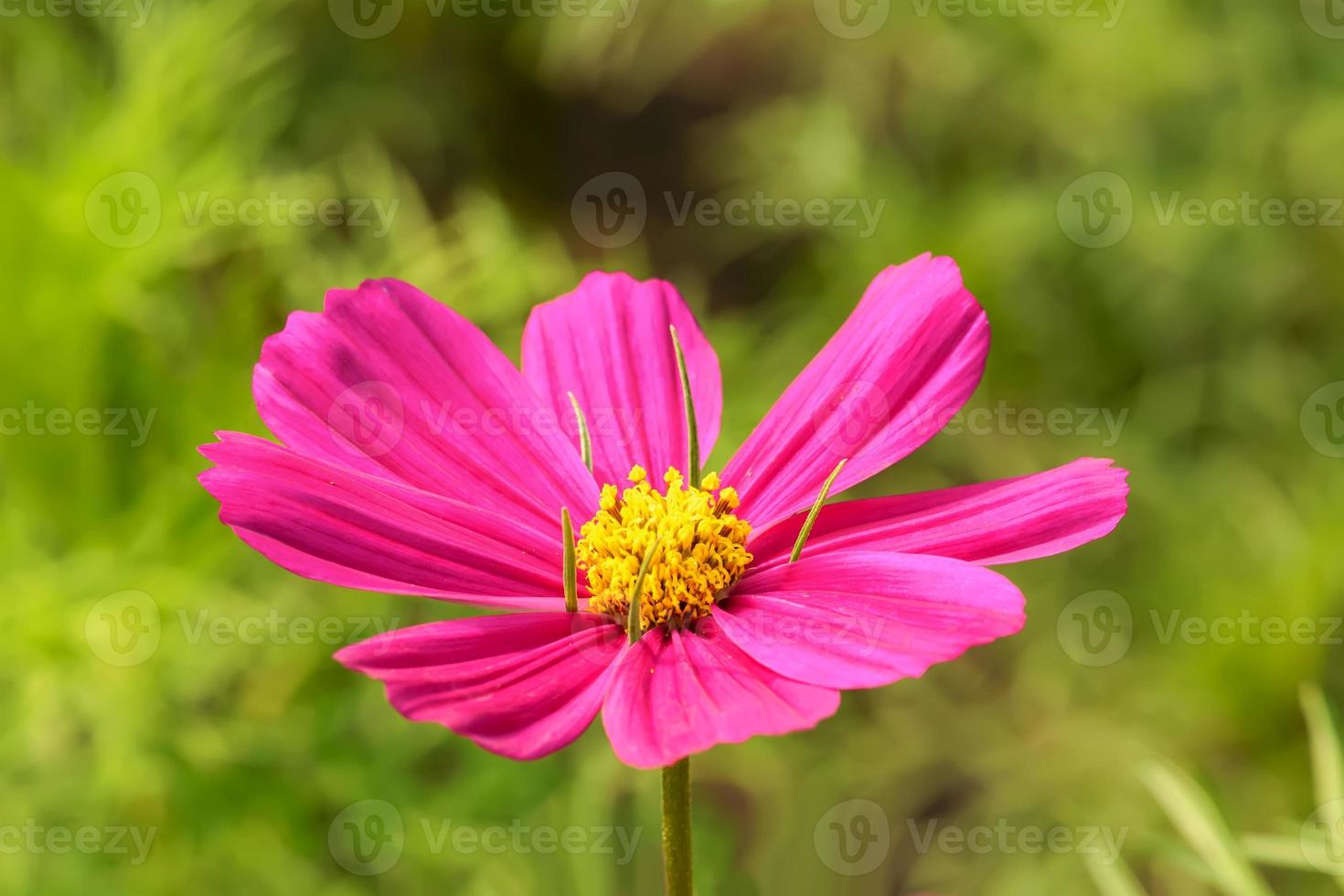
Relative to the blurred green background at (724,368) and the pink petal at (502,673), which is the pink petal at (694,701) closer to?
the pink petal at (502,673)

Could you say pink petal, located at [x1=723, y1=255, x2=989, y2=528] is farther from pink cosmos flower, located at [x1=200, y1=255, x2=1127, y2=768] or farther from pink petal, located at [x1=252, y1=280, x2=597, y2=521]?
pink petal, located at [x1=252, y1=280, x2=597, y2=521]

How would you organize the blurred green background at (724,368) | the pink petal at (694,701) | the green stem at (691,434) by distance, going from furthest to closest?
1. the blurred green background at (724,368)
2. the green stem at (691,434)
3. the pink petal at (694,701)

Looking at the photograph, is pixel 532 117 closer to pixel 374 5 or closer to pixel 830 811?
pixel 374 5

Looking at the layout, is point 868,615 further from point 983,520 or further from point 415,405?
point 415,405

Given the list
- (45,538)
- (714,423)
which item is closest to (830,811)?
(714,423)

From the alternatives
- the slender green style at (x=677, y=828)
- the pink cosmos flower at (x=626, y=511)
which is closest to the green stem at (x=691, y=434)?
the pink cosmos flower at (x=626, y=511)

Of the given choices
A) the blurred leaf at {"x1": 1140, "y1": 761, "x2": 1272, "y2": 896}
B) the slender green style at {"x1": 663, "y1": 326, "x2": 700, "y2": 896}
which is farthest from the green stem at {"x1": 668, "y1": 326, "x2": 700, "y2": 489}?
the blurred leaf at {"x1": 1140, "y1": 761, "x2": 1272, "y2": 896}

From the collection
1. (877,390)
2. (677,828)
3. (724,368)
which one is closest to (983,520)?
(877,390)
